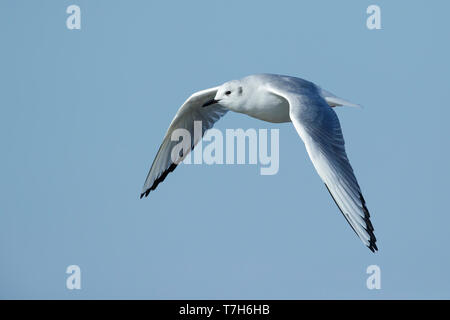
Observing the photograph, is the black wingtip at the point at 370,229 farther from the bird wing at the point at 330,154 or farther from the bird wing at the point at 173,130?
the bird wing at the point at 173,130

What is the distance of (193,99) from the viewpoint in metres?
3.98

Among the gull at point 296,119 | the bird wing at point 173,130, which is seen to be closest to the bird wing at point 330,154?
the gull at point 296,119

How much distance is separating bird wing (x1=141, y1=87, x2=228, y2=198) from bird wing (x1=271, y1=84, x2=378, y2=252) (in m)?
0.79

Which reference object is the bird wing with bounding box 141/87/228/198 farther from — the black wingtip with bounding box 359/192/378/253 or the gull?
the black wingtip with bounding box 359/192/378/253

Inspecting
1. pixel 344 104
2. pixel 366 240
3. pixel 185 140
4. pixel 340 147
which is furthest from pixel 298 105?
pixel 185 140

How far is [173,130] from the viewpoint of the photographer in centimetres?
411

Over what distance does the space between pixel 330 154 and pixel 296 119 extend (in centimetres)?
22

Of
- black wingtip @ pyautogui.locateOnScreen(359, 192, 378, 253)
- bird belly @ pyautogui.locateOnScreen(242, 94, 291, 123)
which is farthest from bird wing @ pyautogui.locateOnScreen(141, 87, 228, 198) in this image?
black wingtip @ pyautogui.locateOnScreen(359, 192, 378, 253)

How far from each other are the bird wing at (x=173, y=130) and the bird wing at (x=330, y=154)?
79cm

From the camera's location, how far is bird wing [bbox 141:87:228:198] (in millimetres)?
4086

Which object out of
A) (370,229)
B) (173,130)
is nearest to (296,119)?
(370,229)

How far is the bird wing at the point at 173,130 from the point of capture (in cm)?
409

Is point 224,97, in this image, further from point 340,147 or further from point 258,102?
point 340,147

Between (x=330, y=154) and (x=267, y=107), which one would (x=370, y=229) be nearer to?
(x=330, y=154)
